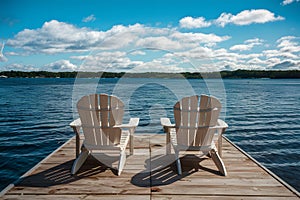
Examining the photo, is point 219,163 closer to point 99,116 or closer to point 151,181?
point 151,181

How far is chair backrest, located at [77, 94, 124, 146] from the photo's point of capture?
3.54 m

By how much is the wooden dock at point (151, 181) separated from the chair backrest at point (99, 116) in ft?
1.53

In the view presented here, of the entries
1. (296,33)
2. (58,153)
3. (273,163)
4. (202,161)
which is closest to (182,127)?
(202,161)

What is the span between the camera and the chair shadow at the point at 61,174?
319 cm

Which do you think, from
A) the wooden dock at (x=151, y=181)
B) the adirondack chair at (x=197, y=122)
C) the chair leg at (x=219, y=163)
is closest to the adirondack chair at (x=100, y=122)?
the wooden dock at (x=151, y=181)

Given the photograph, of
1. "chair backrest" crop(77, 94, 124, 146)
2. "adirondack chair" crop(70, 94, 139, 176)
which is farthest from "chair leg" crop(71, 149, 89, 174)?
"chair backrest" crop(77, 94, 124, 146)

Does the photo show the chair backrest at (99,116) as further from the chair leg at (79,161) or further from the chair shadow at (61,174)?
the chair shadow at (61,174)

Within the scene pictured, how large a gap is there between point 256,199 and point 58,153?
3.20m

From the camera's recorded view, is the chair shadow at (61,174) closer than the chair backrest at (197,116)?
Yes

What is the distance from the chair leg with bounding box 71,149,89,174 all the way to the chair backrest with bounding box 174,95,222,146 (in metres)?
1.42

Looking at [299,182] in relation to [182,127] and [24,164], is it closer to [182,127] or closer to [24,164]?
[182,127]

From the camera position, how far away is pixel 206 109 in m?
3.60

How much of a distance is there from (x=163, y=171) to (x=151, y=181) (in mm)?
400

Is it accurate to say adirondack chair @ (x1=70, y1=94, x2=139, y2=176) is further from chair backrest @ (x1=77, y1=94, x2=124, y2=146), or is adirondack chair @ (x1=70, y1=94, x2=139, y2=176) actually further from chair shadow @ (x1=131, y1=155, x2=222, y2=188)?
chair shadow @ (x1=131, y1=155, x2=222, y2=188)
